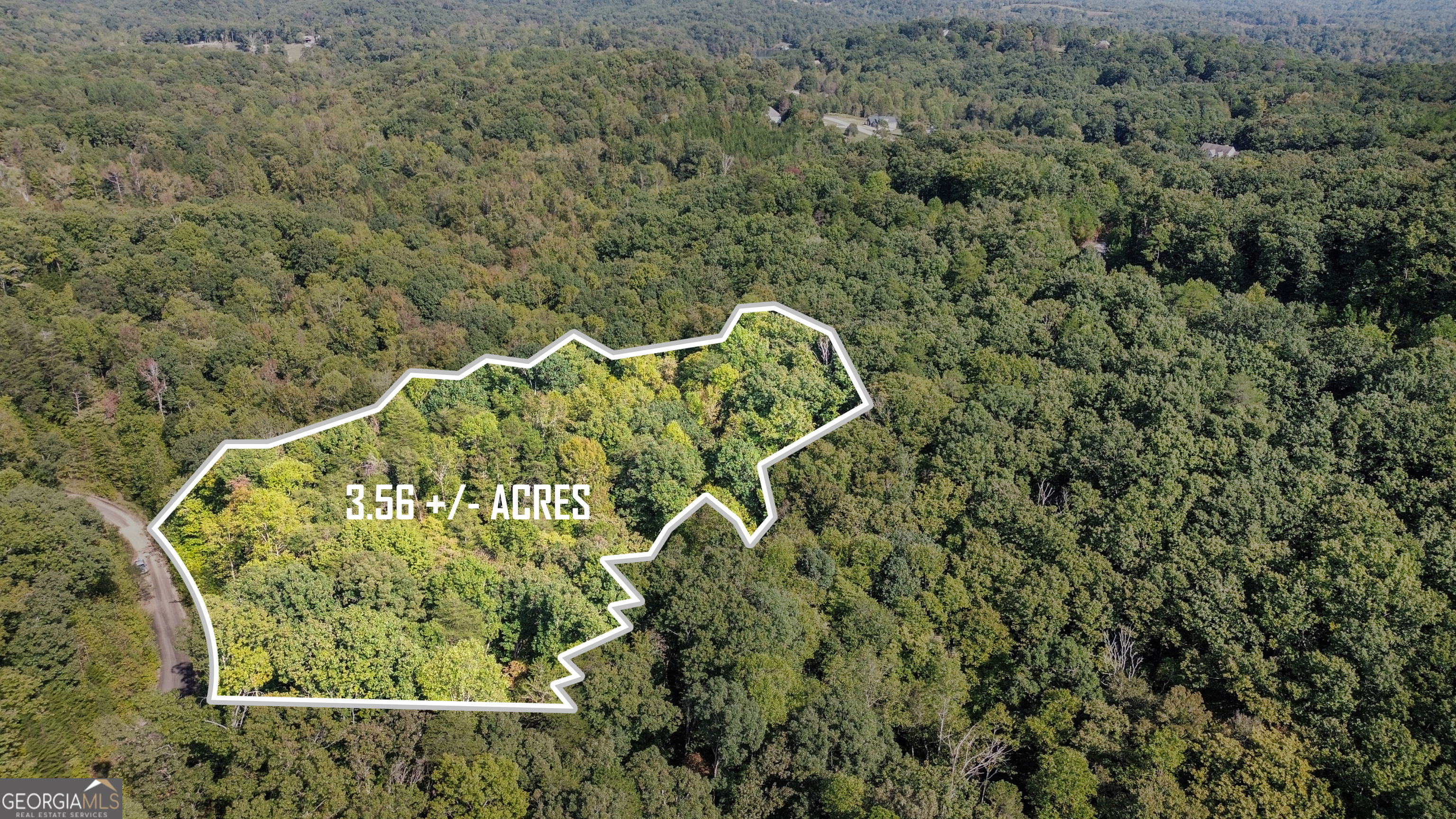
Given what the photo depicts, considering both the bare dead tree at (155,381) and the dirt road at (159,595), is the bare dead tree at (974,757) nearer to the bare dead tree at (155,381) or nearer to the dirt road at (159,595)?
the dirt road at (159,595)

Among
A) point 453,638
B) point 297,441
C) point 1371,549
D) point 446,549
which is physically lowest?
point 1371,549

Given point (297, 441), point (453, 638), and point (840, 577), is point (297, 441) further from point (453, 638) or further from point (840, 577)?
point (840, 577)

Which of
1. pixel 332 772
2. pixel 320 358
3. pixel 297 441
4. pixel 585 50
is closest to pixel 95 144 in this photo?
pixel 320 358

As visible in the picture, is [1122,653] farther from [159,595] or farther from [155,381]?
[155,381]

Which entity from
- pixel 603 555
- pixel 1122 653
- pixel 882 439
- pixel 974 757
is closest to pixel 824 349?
pixel 603 555

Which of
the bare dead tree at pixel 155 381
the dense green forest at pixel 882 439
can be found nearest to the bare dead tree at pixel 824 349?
the dense green forest at pixel 882 439

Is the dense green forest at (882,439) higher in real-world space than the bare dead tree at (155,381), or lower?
higher
